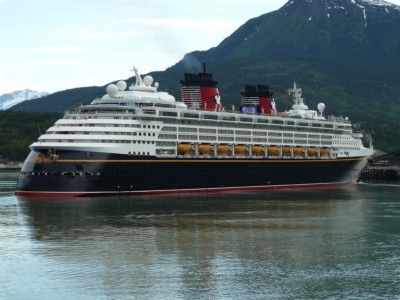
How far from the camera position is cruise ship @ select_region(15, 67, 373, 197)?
66688mm

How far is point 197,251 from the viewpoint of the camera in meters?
36.2

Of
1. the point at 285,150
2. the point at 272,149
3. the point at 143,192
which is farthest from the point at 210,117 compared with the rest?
the point at 143,192

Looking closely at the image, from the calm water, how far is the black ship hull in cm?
513

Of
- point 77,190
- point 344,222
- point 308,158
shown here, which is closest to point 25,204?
point 77,190

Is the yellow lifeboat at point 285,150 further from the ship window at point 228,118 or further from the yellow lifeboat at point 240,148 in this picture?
the ship window at point 228,118

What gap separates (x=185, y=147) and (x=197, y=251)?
42.4 metres

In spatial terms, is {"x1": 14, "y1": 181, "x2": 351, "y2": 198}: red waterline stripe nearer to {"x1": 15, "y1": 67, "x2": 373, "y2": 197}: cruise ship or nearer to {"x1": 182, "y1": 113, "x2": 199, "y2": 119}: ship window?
{"x1": 15, "y1": 67, "x2": 373, "y2": 197}: cruise ship

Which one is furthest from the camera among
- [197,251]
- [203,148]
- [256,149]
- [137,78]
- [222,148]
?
[256,149]

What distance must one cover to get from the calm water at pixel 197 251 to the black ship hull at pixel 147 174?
5129mm

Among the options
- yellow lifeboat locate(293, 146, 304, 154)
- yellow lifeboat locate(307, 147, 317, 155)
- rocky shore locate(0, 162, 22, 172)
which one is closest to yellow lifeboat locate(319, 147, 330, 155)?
yellow lifeboat locate(307, 147, 317, 155)

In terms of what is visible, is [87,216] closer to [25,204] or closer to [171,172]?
[25,204]

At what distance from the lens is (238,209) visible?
58.6 metres

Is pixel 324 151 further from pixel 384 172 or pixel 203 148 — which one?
pixel 384 172

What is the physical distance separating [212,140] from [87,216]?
33.8 metres
